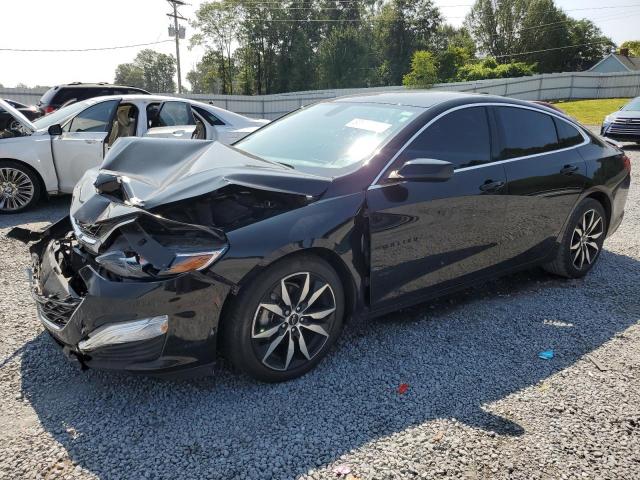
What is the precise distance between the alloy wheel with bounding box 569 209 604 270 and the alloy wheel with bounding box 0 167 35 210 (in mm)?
6536

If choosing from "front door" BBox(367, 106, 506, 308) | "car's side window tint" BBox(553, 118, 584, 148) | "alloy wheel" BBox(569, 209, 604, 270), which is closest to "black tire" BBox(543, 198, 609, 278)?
"alloy wheel" BBox(569, 209, 604, 270)

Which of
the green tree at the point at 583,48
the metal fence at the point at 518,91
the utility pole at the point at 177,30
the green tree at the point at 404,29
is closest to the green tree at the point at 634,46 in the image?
the green tree at the point at 583,48

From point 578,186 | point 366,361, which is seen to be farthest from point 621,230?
point 366,361

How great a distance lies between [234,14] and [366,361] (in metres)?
62.9

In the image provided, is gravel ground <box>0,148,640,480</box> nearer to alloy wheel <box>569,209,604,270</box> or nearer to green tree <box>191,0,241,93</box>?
alloy wheel <box>569,209,604,270</box>

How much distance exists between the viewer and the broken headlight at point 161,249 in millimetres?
2436

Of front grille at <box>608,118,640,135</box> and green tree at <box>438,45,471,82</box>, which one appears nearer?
front grille at <box>608,118,640,135</box>

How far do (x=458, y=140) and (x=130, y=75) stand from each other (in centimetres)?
10445

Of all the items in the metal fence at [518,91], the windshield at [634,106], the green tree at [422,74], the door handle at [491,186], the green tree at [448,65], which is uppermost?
the green tree at [448,65]

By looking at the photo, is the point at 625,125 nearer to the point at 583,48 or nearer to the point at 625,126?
the point at 625,126

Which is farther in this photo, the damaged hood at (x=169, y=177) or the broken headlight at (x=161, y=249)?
the damaged hood at (x=169, y=177)

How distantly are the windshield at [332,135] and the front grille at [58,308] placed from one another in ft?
5.03

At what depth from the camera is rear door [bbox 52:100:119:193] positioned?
6770mm

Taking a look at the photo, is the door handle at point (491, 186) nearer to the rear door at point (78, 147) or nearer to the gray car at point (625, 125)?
the rear door at point (78, 147)
